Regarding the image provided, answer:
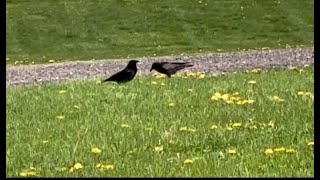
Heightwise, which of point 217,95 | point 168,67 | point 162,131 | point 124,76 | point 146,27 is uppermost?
point 162,131

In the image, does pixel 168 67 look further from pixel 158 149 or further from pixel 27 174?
pixel 27 174

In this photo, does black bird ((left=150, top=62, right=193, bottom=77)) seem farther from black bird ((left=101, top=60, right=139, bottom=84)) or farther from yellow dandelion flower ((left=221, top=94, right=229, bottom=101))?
yellow dandelion flower ((left=221, top=94, right=229, bottom=101))

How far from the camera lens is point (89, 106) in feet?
35.6

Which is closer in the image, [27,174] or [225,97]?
[27,174]

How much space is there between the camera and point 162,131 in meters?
8.63

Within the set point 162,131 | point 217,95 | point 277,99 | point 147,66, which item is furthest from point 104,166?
point 147,66

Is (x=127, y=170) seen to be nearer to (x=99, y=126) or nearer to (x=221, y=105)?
(x=99, y=126)

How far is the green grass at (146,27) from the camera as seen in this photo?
33188mm

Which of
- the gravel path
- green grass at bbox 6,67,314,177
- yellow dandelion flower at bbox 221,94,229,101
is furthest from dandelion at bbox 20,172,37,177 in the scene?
the gravel path

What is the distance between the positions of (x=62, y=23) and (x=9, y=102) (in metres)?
26.9

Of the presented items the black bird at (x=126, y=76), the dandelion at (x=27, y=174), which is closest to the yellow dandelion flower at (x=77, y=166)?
the dandelion at (x=27, y=174)

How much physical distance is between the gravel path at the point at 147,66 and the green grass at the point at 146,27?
3543 mm

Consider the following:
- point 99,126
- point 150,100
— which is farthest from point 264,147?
point 150,100

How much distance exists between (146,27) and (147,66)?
1219cm
